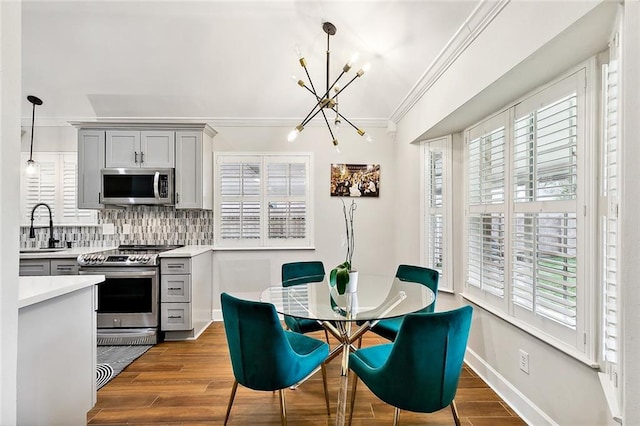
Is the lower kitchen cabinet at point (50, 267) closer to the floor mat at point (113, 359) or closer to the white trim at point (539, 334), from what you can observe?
the floor mat at point (113, 359)

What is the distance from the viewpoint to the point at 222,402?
2.26 metres

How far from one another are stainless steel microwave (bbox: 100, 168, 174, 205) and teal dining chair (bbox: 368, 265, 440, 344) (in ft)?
8.86

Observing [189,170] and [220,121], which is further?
[220,121]

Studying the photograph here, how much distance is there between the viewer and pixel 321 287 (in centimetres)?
252

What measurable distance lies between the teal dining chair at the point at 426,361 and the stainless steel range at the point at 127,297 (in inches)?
107

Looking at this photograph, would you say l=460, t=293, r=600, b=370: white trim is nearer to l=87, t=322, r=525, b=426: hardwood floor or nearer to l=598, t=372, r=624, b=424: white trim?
l=598, t=372, r=624, b=424: white trim

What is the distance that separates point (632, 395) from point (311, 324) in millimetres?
1887

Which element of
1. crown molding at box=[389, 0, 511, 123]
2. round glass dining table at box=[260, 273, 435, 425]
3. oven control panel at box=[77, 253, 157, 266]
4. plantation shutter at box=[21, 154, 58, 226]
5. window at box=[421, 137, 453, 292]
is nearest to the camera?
round glass dining table at box=[260, 273, 435, 425]

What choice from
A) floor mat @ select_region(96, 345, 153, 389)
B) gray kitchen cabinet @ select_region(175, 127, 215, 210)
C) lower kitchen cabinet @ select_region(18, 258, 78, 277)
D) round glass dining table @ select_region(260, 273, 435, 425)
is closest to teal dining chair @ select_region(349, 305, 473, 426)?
round glass dining table @ select_region(260, 273, 435, 425)

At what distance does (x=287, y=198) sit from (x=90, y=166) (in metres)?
2.31

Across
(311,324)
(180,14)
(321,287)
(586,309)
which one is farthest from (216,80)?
(586,309)

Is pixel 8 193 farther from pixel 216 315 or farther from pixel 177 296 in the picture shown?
pixel 216 315

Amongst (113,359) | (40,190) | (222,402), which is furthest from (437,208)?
(40,190)

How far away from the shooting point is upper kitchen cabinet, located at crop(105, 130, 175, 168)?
368 centimetres
